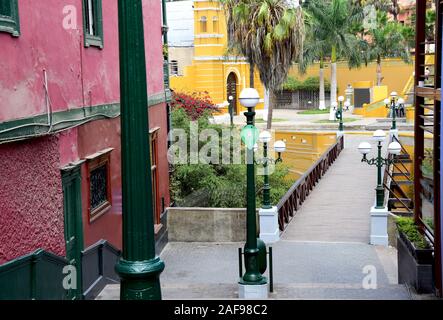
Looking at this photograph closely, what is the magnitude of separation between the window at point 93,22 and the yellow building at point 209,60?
1393 inches

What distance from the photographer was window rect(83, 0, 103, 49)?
10.8 meters

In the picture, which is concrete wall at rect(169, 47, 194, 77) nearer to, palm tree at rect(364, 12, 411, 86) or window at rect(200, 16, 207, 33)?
window at rect(200, 16, 207, 33)

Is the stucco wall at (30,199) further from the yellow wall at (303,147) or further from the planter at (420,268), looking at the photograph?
the yellow wall at (303,147)

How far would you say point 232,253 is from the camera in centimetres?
1541

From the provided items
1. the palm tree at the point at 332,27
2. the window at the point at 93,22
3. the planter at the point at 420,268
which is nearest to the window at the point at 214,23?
the palm tree at the point at 332,27

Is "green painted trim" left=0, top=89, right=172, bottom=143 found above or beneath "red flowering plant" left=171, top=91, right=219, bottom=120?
above

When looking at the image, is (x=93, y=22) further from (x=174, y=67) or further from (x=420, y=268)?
(x=174, y=67)

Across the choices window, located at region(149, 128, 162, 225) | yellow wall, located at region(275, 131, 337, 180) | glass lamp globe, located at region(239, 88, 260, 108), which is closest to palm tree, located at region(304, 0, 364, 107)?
yellow wall, located at region(275, 131, 337, 180)

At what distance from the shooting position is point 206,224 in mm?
16547

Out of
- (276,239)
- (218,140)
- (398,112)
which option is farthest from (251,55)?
(398,112)

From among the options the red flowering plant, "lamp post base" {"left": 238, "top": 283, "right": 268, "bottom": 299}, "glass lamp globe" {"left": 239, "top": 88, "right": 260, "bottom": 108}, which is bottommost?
"lamp post base" {"left": 238, "top": 283, "right": 268, "bottom": 299}

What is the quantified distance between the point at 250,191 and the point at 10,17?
178 inches

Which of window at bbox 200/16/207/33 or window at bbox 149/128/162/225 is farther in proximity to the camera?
window at bbox 200/16/207/33

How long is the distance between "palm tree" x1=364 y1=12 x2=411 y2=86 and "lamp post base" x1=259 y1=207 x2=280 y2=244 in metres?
34.5
